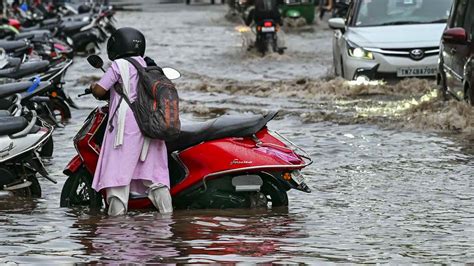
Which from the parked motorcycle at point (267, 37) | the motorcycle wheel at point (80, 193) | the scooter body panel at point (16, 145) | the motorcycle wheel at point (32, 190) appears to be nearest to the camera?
the motorcycle wheel at point (80, 193)

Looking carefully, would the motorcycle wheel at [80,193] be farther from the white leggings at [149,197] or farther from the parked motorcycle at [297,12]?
the parked motorcycle at [297,12]

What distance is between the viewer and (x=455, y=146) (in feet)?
49.2

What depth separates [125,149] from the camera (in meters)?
9.98

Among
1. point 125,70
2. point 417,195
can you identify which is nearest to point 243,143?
point 125,70

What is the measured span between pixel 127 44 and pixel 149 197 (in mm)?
1083

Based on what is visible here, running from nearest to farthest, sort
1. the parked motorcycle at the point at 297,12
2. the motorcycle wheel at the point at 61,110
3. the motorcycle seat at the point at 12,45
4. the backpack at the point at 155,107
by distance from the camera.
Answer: the backpack at the point at 155,107, the motorcycle wheel at the point at 61,110, the motorcycle seat at the point at 12,45, the parked motorcycle at the point at 297,12

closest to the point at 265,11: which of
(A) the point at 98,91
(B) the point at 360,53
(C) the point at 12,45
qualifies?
(B) the point at 360,53

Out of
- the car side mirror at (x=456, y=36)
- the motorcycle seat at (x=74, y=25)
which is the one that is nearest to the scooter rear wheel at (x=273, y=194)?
the car side mirror at (x=456, y=36)

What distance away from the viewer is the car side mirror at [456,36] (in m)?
16.0

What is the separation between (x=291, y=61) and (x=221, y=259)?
24.0 metres

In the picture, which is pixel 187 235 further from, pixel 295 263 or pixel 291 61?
pixel 291 61

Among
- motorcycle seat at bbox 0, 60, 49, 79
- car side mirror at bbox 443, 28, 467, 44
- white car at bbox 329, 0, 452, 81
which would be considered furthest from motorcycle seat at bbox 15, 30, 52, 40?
car side mirror at bbox 443, 28, 467, 44

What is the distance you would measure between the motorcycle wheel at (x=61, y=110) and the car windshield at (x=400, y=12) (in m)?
5.51

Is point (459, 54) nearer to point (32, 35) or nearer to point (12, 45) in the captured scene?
point (12, 45)
